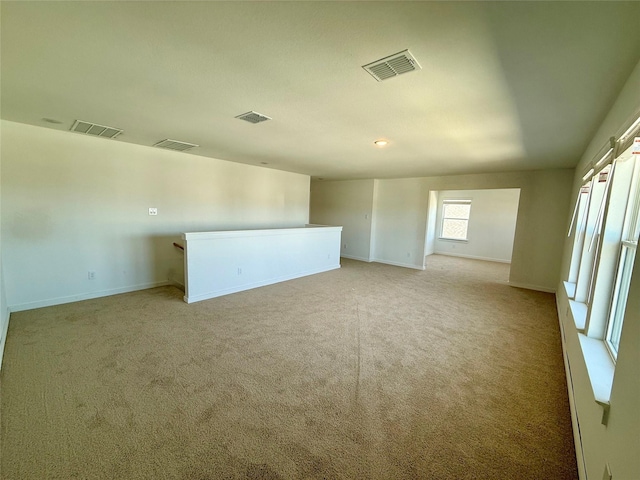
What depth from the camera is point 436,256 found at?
9031 mm

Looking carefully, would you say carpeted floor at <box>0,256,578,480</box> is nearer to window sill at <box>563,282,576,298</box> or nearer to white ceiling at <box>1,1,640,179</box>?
window sill at <box>563,282,576,298</box>

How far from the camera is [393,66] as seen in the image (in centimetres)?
172

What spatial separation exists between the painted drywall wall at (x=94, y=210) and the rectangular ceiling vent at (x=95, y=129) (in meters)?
0.31

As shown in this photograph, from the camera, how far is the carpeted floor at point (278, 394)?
152cm

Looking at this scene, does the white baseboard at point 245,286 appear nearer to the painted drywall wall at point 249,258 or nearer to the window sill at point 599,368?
the painted drywall wall at point 249,258

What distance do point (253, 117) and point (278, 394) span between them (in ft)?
8.83

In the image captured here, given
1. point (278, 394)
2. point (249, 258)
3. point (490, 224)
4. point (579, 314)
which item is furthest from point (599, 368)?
point (490, 224)

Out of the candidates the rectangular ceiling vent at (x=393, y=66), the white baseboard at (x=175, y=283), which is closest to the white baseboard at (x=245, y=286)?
the white baseboard at (x=175, y=283)

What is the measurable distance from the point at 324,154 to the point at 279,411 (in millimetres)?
3820

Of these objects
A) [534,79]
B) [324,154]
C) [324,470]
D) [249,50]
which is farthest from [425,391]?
[324,154]

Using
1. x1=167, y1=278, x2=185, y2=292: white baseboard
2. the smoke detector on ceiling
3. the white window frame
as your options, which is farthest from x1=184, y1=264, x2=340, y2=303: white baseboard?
the white window frame

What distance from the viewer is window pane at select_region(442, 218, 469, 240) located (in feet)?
29.1

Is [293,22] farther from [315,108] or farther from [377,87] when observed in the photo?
[315,108]

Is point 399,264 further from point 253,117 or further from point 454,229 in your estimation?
point 253,117
